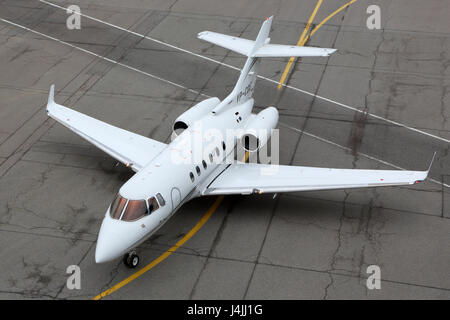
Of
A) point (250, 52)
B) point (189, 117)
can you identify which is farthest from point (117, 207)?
point (250, 52)

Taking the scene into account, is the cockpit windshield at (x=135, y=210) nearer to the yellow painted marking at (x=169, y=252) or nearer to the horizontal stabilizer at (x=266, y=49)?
the yellow painted marking at (x=169, y=252)

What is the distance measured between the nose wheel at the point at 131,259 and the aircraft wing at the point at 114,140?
4.20 m

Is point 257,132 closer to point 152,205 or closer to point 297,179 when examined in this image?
point 297,179

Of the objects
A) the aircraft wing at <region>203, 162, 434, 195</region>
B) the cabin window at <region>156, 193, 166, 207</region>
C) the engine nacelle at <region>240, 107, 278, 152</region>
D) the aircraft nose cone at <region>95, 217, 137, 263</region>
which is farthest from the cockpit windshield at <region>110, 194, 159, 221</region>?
the engine nacelle at <region>240, 107, 278, 152</region>

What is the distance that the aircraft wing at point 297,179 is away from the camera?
21578 mm

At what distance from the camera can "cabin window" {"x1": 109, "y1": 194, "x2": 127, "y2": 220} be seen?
771 inches

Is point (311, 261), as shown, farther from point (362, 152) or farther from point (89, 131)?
point (89, 131)

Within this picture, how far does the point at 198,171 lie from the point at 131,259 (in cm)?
401

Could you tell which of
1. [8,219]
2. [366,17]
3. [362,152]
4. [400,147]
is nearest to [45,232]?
[8,219]

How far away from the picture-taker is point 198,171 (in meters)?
22.0

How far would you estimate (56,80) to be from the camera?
33094mm

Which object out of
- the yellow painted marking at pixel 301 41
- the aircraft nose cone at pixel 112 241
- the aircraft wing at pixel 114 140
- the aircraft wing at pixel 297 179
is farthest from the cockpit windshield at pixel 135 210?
the yellow painted marking at pixel 301 41

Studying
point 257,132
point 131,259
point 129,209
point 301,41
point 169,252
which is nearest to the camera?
point 129,209

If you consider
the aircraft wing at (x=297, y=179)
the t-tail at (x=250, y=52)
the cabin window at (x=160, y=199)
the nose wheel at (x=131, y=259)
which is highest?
the t-tail at (x=250, y=52)
